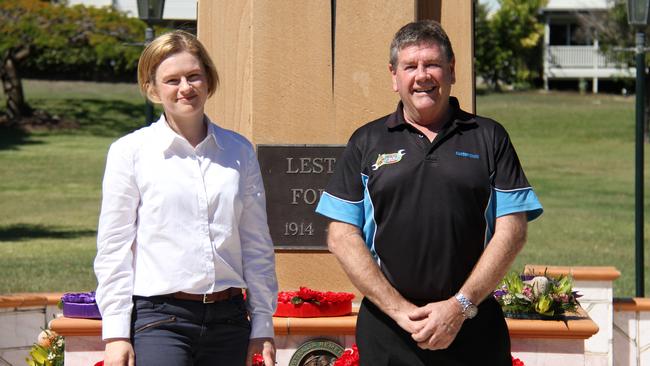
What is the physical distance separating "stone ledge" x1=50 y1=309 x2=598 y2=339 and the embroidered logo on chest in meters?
2.44

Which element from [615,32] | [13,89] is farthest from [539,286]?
[615,32]

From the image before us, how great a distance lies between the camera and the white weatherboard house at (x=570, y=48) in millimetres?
60375

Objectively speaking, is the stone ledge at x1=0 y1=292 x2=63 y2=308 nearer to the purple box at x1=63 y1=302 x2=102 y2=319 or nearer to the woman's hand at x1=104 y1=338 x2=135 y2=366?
the purple box at x1=63 y1=302 x2=102 y2=319

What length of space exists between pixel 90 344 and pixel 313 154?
1817mm

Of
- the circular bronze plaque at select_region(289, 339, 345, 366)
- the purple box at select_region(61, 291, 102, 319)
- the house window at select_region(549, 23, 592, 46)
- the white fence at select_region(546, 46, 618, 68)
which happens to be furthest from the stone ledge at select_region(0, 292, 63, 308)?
the house window at select_region(549, 23, 592, 46)

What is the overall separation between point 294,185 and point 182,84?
3.25 m

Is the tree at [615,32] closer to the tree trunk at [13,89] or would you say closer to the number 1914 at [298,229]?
the tree trunk at [13,89]

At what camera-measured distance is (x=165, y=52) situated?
4512 millimetres

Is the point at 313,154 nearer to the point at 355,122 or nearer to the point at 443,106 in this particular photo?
the point at 355,122

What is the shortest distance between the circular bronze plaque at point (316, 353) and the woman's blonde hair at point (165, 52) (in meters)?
2.81

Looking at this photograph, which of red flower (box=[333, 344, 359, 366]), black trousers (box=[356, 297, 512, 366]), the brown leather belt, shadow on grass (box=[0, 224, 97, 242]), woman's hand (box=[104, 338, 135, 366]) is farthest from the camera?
shadow on grass (box=[0, 224, 97, 242])

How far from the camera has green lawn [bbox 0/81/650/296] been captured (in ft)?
60.6

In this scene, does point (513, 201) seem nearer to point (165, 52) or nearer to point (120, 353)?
point (165, 52)

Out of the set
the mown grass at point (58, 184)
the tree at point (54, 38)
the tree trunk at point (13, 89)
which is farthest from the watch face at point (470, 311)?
the tree trunk at point (13, 89)
